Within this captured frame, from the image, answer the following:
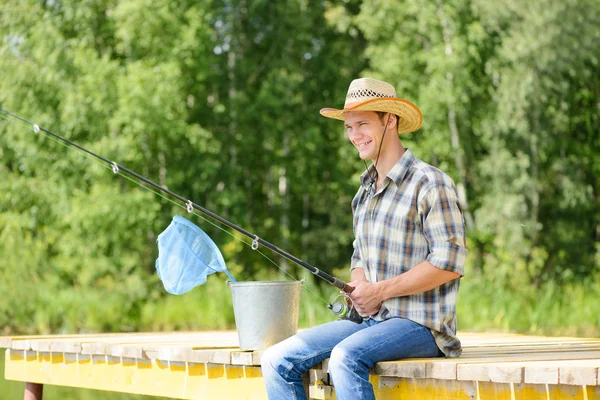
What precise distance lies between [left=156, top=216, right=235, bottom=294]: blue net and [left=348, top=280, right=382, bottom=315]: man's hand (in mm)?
588

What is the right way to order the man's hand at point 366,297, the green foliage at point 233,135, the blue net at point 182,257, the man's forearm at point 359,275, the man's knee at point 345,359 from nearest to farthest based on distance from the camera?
the man's knee at point 345,359, the man's hand at point 366,297, the man's forearm at point 359,275, the blue net at point 182,257, the green foliage at point 233,135

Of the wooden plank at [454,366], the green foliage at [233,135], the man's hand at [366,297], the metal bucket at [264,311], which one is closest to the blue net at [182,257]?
the metal bucket at [264,311]

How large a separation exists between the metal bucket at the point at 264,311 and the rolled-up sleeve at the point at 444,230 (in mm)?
625

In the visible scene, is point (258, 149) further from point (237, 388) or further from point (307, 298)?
point (237, 388)

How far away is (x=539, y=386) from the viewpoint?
295 cm

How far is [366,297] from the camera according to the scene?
10.8 ft

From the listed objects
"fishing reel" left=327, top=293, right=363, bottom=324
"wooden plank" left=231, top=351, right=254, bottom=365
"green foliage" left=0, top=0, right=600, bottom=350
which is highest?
"green foliage" left=0, top=0, right=600, bottom=350

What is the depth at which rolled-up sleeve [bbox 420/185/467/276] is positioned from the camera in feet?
10.4

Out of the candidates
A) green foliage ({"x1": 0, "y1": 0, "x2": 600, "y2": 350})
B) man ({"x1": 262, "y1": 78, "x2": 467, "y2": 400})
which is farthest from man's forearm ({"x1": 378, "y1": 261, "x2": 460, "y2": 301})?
green foliage ({"x1": 0, "y1": 0, "x2": 600, "y2": 350})

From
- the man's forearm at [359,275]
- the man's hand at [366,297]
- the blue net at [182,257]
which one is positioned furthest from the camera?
the blue net at [182,257]

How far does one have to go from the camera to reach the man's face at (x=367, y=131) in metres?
3.43

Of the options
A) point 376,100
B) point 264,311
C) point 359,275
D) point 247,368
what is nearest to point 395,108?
point 376,100

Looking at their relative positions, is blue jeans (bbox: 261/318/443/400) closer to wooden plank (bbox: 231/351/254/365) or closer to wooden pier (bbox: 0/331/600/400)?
wooden pier (bbox: 0/331/600/400)

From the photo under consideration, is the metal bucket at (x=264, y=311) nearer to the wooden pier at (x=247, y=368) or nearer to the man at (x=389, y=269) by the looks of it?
the wooden pier at (x=247, y=368)
